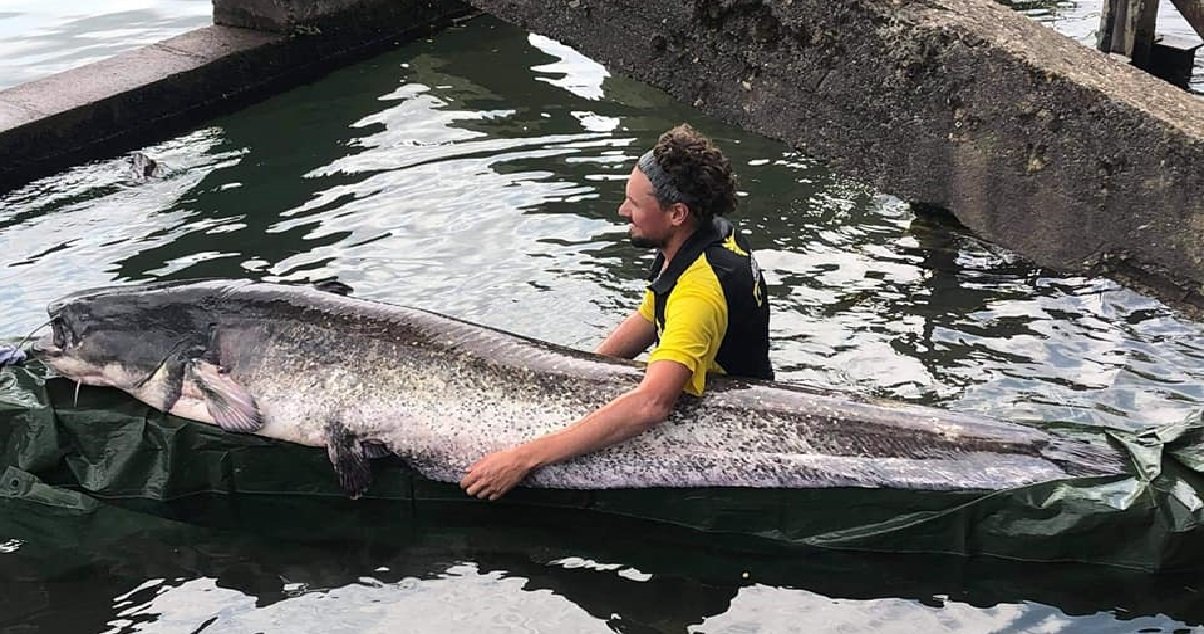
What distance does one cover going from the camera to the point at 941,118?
7.50 meters

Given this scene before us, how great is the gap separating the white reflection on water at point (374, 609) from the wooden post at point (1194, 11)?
6129 mm

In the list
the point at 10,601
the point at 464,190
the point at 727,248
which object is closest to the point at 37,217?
the point at 464,190

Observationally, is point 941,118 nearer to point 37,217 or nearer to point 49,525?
point 49,525

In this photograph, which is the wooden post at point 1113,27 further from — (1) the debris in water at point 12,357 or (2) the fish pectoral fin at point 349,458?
(1) the debris in water at point 12,357

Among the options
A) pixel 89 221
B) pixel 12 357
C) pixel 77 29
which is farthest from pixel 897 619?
pixel 77 29

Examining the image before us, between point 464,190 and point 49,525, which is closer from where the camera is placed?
point 49,525

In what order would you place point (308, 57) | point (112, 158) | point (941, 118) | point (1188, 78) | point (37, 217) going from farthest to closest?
point (308, 57)
point (1188, 78)
point (112, 158)
point (37, 217)
point (941, 118)

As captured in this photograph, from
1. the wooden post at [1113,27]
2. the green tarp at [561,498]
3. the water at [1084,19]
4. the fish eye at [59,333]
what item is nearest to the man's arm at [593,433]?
the green tarp at [561,498]

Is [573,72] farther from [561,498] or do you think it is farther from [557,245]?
[561,498]

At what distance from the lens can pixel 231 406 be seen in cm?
537

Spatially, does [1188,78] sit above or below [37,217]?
above

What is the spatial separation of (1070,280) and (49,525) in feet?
19.1

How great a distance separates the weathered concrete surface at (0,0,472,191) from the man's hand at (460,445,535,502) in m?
6.66

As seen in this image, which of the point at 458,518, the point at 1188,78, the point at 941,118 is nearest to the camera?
the point at 458,518
